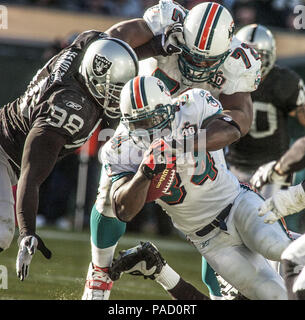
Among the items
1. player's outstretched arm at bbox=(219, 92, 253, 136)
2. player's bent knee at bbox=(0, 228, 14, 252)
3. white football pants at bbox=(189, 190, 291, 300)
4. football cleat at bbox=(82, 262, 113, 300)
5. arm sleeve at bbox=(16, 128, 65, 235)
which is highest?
player's outstretched arm at bbox=(219, 92, 253, 136)

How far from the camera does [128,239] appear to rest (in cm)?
848

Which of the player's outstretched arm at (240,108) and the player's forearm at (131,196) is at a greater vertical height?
the player's outstretched arm at (240,108)

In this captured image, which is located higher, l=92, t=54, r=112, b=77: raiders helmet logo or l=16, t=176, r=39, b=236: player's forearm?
l=92, t=54, r=112, b=77: raiders helmet logo

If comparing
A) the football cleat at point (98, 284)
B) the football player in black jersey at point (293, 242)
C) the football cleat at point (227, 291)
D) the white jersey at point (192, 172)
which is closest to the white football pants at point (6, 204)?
the football cleat at point (98, 284)

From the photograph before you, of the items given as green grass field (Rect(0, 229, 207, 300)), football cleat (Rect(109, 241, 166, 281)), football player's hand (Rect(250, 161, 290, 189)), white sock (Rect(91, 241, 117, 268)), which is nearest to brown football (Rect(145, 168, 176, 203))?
football cleat (Rect(109, 241, 166, 281))

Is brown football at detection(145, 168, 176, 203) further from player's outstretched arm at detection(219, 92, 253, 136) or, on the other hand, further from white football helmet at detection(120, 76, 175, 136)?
player's outstretched arm at detection(219, 92, 253, 136)

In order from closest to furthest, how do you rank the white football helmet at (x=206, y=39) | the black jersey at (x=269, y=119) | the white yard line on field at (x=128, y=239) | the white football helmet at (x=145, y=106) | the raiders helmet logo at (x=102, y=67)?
the white football helmet at (x=145, y=106)
the raiders helmet logo at (x=102, y=67)
the white football helmet at (x=206, y=39)
the black jersey at (x=269, y=119)
the white yard line on field at (x=128, y=239)

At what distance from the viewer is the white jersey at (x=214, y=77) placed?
472 cm

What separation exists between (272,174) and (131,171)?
61.1 inches

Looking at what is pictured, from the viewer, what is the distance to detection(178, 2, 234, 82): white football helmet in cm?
446

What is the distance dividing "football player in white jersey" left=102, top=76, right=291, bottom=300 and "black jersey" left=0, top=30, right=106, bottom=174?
21 cm

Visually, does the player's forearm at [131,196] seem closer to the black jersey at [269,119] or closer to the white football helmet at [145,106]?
the white football helmet at [145,106]

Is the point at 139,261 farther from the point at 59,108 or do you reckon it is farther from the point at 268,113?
the point at 268,113
